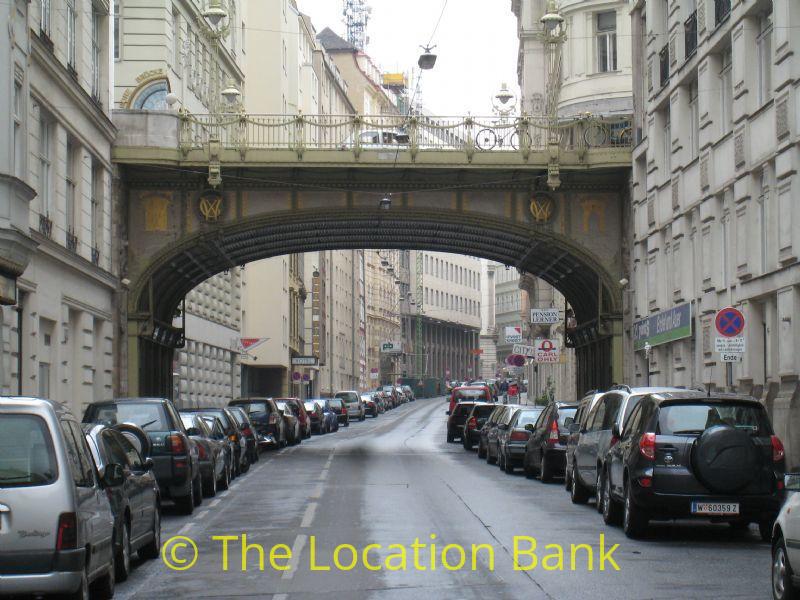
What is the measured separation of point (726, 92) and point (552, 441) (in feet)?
30.6

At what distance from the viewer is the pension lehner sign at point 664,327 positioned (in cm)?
3275

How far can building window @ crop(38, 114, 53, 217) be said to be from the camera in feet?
101

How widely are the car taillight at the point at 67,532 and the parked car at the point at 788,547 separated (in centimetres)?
507

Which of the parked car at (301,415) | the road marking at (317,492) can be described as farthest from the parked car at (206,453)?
the parked car at (301,415)

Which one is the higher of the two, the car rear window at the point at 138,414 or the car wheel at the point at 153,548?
the car rear window at the point at 138,414

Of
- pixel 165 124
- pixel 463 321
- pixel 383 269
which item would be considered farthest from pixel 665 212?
pixel 463 321

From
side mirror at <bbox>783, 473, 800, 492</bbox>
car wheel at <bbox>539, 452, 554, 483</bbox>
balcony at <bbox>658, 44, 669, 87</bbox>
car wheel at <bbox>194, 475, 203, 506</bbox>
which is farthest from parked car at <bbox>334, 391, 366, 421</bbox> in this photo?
side mirror at <bbox>783, 473, 800, 492</bbox>

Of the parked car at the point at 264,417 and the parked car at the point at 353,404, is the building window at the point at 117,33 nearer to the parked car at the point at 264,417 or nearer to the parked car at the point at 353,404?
the parked car at the point at 264,417

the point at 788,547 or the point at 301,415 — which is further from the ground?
the point at 301,415

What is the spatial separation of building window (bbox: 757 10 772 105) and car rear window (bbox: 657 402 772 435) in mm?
12487

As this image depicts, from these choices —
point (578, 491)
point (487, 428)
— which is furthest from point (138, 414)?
point (487, 428)

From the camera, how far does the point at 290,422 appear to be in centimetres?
4684

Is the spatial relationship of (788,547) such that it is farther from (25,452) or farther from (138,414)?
(138,414)

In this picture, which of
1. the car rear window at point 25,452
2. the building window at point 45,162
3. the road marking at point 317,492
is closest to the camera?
the car rear window at point 25,452
